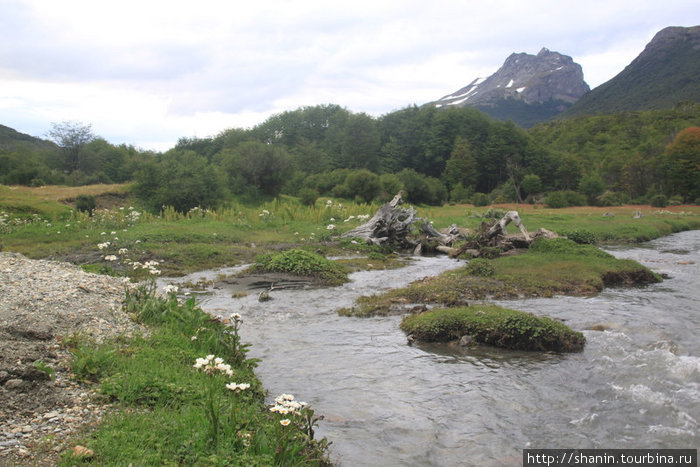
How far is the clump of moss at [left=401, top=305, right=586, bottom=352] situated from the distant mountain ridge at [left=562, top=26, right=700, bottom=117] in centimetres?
14200

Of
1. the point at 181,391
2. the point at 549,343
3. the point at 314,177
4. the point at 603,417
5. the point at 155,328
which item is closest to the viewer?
the point at 181,391

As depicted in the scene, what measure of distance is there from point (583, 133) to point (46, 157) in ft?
309

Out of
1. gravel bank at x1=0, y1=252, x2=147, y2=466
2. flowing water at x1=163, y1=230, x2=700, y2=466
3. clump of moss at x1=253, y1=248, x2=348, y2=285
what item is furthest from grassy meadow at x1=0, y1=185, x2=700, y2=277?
flowing water at x1=163, y1=230, x2=700, y2=466

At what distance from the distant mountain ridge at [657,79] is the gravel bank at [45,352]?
14698cm

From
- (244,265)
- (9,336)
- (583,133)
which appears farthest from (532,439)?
(583,133)

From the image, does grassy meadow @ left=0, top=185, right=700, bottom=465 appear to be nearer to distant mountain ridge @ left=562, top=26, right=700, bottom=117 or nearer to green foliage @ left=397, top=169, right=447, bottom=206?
green foliage @ left=397, top=169, right=447, bottom=206

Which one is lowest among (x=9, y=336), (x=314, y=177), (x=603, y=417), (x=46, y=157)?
(x=603, y=417)

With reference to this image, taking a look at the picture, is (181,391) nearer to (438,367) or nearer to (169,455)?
(169,455)

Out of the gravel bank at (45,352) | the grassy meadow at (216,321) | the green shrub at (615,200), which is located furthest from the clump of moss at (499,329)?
the green shrub at (615,200)

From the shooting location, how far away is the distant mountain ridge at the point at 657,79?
135m

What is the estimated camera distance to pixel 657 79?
150125mm

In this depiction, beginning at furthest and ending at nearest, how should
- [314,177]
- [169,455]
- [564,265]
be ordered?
[314,177] < [564,265] < [169,455]

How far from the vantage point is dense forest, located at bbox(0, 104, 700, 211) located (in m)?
43.5

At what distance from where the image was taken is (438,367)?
7914 millimetres
